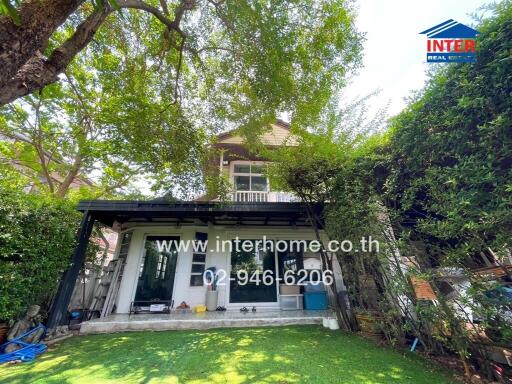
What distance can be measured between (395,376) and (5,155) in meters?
12.8

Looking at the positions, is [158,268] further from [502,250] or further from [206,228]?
[502,250]

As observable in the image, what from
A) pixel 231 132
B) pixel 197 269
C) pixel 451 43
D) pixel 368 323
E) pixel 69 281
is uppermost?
pixel 231 132

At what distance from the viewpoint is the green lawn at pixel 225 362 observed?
8.37ft

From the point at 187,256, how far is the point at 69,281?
2775mm

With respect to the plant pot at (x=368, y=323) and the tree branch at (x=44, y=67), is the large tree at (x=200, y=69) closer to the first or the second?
the tree branch at (x=44, y=67)

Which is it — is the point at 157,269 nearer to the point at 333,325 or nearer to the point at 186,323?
the point at 186,323

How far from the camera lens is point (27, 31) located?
6.50 ft

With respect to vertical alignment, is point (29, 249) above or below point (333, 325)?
above

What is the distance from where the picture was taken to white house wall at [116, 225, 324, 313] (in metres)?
6.29

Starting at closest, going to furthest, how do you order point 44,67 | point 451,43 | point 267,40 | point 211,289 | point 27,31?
point 27,31, point 44,67, point 451,43, point 267,40, point 211,289

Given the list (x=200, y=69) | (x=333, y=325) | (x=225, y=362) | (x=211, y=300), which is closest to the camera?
(x=225, y=362)

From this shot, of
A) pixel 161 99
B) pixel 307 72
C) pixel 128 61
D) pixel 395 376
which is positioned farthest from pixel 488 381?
pixel 128 61

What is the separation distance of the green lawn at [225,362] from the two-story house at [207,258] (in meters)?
2.18

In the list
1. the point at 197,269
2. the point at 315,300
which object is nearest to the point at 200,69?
the point at 197,269
